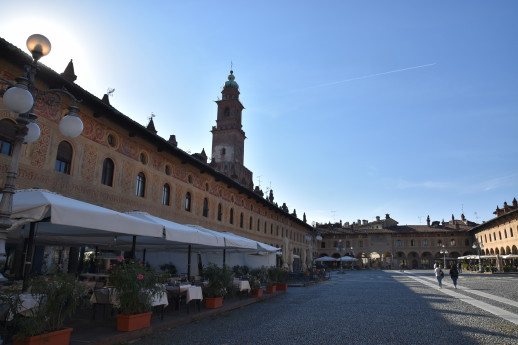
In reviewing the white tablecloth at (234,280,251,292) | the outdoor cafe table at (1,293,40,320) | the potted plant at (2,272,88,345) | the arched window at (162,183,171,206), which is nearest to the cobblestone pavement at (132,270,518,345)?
the white tablecloth at (234,280,251,292)

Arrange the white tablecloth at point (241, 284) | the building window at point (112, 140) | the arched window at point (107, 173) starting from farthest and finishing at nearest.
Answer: the building window at point (112, 140), the arched window at point (107, 173), the white tablecloth at point (241, 284)

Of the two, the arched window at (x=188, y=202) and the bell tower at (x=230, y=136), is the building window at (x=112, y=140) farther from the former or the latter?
the bell tower at (x=230, y=136)

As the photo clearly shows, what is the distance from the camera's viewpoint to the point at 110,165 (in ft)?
44.9

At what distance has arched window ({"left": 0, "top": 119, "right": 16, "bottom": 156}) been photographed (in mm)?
9854

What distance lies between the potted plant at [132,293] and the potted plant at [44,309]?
1.10 metres

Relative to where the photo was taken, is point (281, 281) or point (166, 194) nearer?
point (281, 281)

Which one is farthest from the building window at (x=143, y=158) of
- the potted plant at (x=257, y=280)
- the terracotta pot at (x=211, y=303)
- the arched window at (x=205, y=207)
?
the terracotta pot at (x=211, y=303)

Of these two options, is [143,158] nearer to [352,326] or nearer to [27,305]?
[27,305]

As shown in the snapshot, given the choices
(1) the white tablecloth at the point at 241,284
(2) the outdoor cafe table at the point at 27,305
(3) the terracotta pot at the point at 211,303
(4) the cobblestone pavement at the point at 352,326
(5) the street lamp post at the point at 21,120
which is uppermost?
(5) the street lamp post at the point at 21,120

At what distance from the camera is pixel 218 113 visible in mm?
51469

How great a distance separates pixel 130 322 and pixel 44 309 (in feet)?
6.42

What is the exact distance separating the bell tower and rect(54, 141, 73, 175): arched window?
34.2 metres

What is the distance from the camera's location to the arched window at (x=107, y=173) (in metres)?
13.3

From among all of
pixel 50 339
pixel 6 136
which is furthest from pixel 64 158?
pixel 50 339
